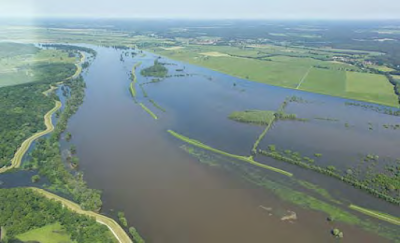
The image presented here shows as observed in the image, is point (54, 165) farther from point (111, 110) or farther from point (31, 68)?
point (31, 68)

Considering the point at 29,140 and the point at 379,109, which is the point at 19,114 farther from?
the point at 379,109

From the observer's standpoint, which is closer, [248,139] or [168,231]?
[168,231]

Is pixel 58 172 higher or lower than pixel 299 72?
lower

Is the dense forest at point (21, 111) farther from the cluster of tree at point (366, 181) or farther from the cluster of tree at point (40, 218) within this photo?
the cluster of tree at point (366, 181)

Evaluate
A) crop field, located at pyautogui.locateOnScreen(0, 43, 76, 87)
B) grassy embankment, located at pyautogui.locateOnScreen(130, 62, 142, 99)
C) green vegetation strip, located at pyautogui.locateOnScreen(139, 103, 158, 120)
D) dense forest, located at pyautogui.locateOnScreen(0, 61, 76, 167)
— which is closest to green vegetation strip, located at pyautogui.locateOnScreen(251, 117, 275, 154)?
green vegetation strip, located at pyautogui.locateOnScreen(139, 103, 158, 120)

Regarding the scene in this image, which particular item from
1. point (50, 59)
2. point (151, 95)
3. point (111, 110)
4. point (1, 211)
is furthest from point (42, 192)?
point (50, 59)

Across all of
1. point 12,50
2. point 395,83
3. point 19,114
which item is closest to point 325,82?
point 395,83
